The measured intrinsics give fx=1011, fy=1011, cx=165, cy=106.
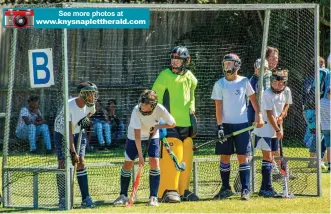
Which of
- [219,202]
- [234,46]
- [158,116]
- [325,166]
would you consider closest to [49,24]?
[158,116]

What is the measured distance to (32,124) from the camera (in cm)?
1830

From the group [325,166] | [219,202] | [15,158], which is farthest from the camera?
[325,166]

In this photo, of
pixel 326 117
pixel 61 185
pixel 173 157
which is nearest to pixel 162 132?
pixel 173 157

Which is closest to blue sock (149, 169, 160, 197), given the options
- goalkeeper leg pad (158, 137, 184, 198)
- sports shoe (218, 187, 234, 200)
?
goalkeeper leg pad (158, 137, 184, 198)

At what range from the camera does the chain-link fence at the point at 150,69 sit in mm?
13602

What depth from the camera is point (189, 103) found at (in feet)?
44.4

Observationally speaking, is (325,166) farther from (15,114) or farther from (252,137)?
(15,114)

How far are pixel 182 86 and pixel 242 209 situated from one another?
6.40 feet

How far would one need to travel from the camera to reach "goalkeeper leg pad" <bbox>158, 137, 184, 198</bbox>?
13.3m

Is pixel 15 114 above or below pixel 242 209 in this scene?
above

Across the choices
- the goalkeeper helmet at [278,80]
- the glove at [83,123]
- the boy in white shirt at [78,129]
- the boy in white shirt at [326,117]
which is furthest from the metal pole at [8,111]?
the boy in white shirt at [326,117]

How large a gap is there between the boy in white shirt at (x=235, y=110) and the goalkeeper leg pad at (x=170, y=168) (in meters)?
0.57

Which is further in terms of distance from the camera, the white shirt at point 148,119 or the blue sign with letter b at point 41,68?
the white shirt at point 148,119

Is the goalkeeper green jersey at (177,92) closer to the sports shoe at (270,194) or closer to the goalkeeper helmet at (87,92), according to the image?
the goalkeeper helmet at (87,92)
